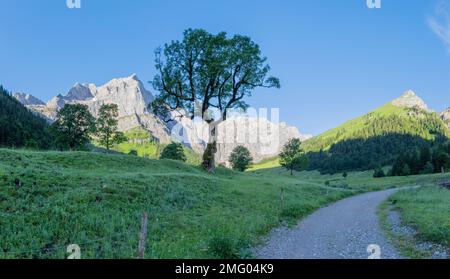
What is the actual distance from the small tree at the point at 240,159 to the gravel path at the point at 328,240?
85.1m

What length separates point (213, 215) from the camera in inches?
790

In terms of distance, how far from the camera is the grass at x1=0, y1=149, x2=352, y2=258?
12625mm

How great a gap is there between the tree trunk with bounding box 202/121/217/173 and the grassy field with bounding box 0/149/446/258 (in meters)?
18.6

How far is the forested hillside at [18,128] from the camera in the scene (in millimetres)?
128125

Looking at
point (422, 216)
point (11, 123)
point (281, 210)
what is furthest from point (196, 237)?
point (11, 123)

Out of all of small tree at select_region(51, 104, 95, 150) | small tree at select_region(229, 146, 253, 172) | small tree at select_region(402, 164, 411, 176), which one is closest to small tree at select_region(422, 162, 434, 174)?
small tree at select_region(402, 164, 411, 176)

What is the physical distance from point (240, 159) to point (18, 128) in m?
112

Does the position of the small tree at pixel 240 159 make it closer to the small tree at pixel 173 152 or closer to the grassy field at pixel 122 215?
the small tree at pixel 173 152

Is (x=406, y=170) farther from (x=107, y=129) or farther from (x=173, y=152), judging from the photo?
(x=107, y=129)

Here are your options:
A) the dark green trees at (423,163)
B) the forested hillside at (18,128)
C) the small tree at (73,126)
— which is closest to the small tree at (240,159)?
the small tree at (73,126)

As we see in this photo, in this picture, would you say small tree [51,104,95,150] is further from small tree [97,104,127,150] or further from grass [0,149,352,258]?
grass [0,149,352,258]
